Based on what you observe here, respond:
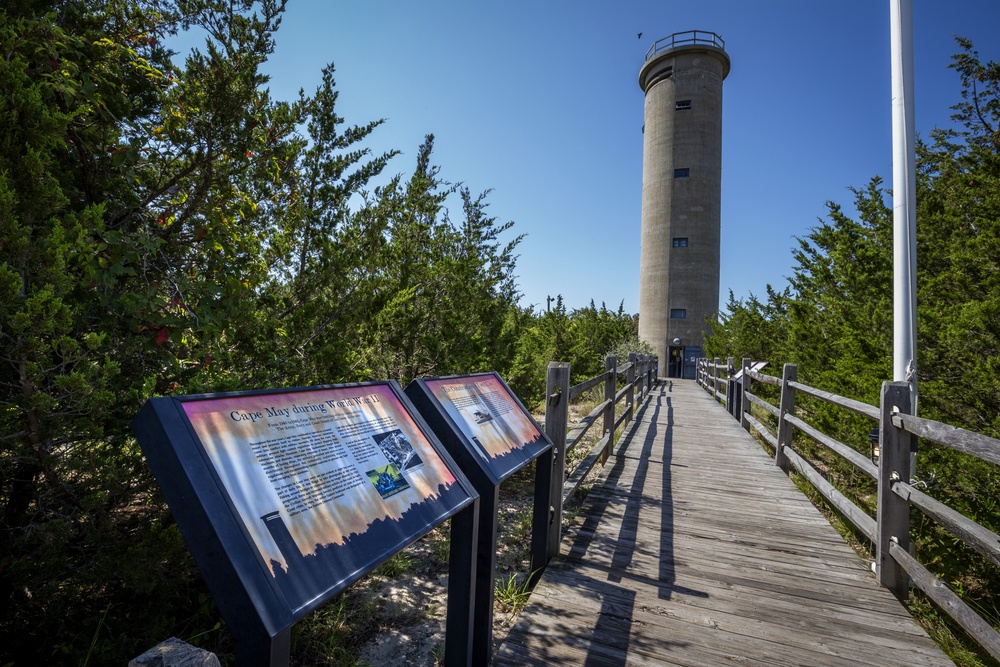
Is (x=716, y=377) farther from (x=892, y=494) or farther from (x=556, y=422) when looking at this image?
(x=556, y=422)

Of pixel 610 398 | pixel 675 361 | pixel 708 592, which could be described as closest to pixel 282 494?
pixel 708 592

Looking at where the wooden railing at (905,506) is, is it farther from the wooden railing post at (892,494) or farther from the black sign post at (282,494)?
the black sign post at (282,494)

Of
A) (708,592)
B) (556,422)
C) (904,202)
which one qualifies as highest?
(904,202)

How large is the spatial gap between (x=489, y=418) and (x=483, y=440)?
0.24 meters

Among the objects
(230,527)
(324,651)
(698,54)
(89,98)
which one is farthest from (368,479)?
(698,54)

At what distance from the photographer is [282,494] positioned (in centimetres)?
133

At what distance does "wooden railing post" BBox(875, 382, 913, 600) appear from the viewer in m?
3.05

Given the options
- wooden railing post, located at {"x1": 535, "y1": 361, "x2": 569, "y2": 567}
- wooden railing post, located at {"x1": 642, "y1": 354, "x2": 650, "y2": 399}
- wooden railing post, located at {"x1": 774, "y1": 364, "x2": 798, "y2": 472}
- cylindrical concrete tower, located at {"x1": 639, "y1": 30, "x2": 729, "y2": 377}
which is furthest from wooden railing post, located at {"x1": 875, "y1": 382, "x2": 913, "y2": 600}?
cylindrical concrete tower, located at {"x1": 639, "y1": 30, "x2": 729, "y2": 377}

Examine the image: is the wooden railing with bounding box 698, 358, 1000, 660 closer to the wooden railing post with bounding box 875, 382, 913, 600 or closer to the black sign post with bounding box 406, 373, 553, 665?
the wooden railing post with bounding box 875, 382, 913, 600

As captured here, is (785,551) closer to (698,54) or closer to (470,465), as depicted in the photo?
(470,465)

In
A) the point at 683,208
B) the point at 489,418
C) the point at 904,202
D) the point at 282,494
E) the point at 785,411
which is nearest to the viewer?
the point at 282,494

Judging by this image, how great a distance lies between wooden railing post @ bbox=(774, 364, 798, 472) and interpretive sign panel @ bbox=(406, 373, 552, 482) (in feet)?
13.3

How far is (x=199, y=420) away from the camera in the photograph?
4.23 ft

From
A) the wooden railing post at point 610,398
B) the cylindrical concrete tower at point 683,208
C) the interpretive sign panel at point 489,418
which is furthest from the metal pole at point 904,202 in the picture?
the cylindrical concrete tower at point 683,208
